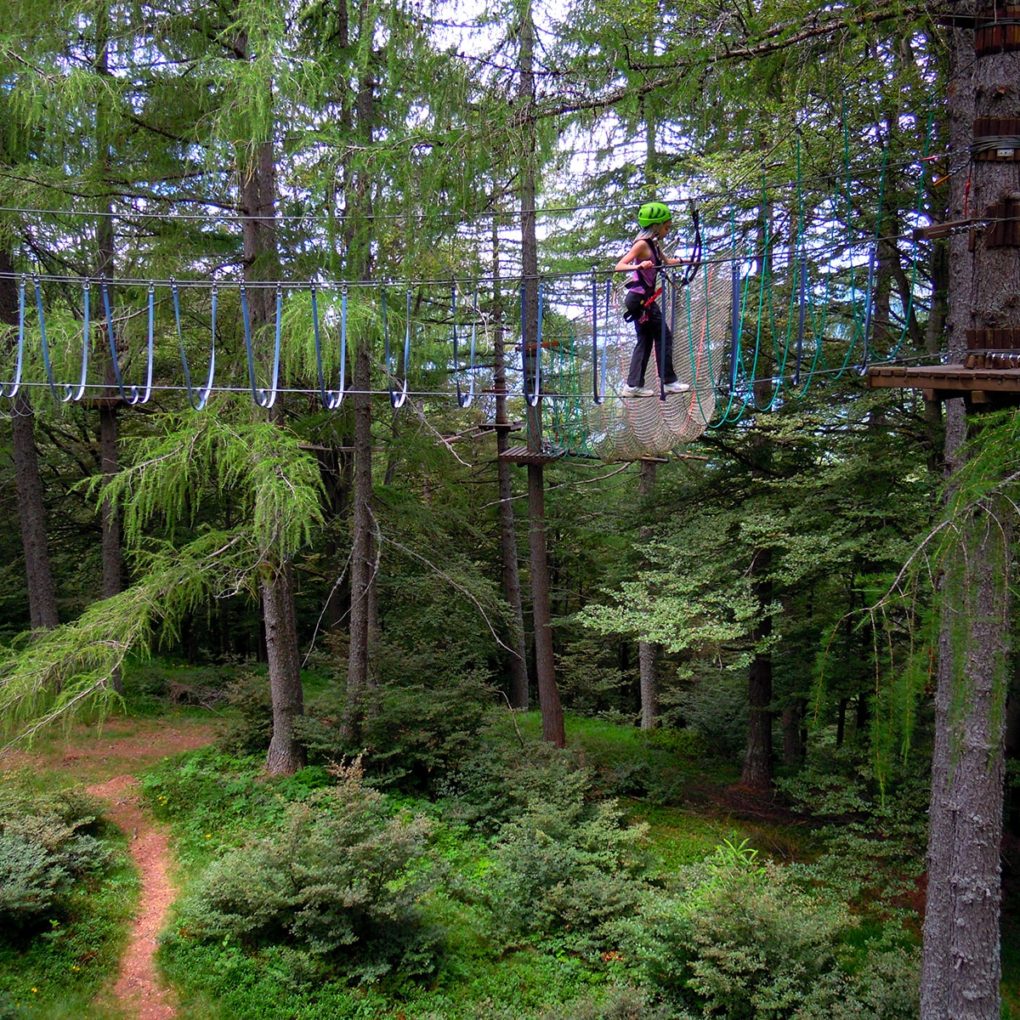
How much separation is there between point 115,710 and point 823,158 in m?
10.5

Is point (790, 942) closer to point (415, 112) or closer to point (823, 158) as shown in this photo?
point (823, 158)

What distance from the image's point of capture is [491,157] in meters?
5.73

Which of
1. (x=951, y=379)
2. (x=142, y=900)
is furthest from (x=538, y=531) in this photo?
(x=951, y=379)

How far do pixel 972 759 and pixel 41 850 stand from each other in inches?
264

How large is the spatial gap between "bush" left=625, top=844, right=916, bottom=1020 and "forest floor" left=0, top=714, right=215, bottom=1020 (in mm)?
3531

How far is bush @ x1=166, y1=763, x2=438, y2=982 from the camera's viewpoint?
226 inches

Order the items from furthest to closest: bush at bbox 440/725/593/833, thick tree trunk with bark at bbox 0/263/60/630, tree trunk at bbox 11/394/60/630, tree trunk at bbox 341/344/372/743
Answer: tree trunk at bbox 11/394/60/630 < thick tree trunk with bark at bbox 0/263/60/630 < tree trunk at bbox 341/344/372/743 < bush at bbox 440/725/593/833

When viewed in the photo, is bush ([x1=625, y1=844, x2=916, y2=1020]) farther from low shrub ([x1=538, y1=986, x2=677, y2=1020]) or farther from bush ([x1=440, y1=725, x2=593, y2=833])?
bush ([x1=440, y1=725, x2=593, y2=833])

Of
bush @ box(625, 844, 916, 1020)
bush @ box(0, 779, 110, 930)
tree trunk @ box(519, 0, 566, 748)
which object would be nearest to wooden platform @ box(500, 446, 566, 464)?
tree trunk @ box(519, 0, 566, 748)

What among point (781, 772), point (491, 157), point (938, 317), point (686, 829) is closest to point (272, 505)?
point (491, 157)

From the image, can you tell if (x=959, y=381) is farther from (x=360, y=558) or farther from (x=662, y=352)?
(x=360, y=558)

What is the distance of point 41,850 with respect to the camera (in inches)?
239

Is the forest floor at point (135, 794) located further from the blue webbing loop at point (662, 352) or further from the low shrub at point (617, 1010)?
the blue webbing loop at point (662, 352)

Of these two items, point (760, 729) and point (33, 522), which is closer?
point (760, 729)
